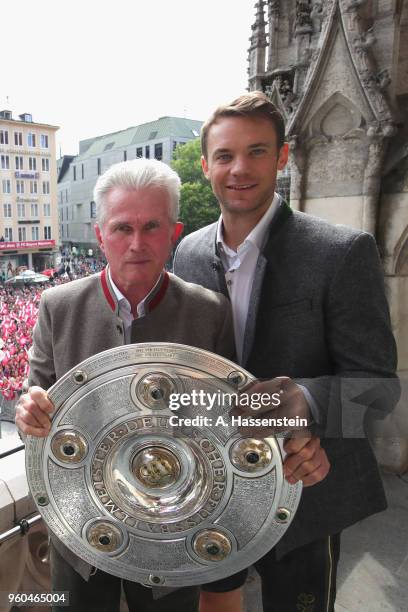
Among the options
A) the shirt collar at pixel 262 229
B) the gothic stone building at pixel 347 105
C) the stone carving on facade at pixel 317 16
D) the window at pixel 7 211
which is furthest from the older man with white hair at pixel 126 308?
the window at pixel 7 211

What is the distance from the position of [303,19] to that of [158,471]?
2953 millimetres

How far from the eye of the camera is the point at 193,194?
2152 cm

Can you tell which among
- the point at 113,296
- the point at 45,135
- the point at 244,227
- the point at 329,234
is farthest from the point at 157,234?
the point at 45,135

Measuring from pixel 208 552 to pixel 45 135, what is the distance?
29.9 meters

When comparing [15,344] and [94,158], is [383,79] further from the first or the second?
[94,158]

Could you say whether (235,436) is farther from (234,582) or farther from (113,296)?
(234,582)

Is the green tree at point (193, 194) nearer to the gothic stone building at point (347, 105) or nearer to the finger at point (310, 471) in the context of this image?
the gothic stone building at point (347, 105)

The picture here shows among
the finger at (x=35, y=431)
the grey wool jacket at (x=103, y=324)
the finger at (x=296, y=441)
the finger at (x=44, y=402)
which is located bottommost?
the finger at (x=296, y=441)

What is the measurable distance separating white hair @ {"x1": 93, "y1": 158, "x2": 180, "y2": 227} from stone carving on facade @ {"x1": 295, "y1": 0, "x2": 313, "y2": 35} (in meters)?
2.33

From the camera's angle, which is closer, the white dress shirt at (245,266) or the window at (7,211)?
the white dress shirt at (245,266)

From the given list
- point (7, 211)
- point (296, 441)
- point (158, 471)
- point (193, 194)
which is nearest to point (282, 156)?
point (296, 441)

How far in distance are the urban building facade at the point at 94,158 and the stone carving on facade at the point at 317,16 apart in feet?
83.6

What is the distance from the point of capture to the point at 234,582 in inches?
60.0

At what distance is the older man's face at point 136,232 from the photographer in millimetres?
1151
